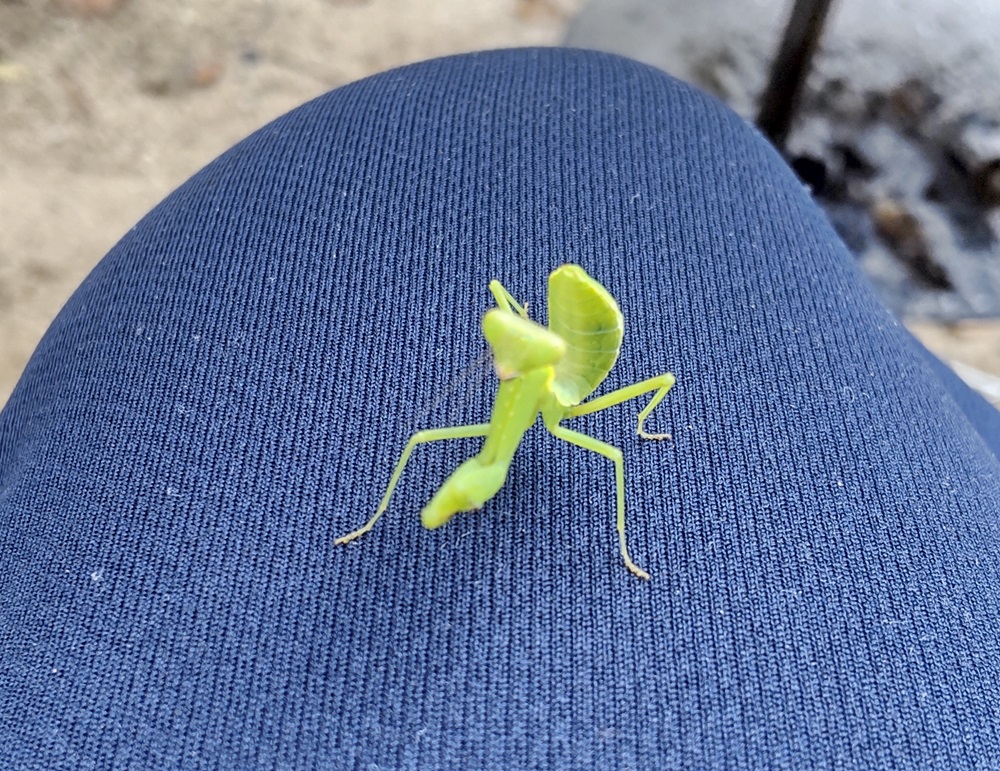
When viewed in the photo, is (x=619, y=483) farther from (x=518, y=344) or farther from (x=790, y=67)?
(x=790, y=67)

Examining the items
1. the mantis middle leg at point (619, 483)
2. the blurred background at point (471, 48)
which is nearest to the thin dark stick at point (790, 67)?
the blurred background at point (471, 48)

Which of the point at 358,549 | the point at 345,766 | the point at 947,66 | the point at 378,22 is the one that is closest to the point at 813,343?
the point at 358,549

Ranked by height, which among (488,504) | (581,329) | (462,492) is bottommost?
(488,504)

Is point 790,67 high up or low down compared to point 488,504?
up

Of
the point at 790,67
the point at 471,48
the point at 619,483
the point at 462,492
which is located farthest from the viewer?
the point at 471,48

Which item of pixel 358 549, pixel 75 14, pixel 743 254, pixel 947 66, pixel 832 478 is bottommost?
pixel 75 14

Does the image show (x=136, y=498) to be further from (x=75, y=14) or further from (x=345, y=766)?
(x=75, y=14)

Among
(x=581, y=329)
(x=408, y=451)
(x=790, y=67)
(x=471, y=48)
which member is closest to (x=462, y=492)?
(x=408, y=451)
